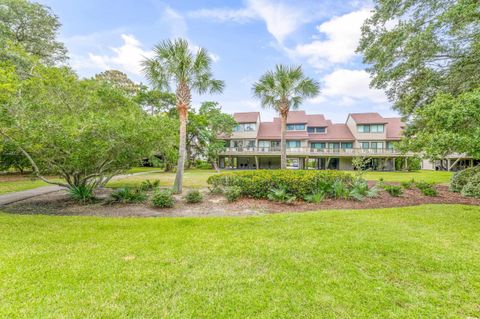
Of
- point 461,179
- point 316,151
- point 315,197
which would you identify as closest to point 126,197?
point 315,197

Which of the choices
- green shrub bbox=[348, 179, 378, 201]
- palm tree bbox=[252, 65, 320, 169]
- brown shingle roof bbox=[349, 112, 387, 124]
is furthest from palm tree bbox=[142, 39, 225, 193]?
brown shingle roof bbox=[349, 112, 387, 124]

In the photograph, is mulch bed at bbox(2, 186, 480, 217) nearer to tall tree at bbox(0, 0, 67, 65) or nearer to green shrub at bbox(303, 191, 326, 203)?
green shrub at bbox(303, 191, 326, 203)

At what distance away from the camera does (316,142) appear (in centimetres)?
3388

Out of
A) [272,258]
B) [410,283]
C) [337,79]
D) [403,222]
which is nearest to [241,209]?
[272,258]

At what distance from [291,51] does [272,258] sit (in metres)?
14.8

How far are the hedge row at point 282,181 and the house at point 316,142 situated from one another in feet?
72.3

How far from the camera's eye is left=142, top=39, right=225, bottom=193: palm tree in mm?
10719

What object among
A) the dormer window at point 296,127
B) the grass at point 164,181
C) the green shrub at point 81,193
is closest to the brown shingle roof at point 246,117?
the dormer window at point 296,127

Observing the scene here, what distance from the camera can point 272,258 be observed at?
3.94 m

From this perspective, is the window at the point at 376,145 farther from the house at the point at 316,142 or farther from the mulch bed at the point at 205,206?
the mulch bed at the point at 205,206

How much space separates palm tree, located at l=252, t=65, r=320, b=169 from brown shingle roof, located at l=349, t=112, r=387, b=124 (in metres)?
22.7

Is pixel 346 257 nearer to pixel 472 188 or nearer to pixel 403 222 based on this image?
pixel 403 222

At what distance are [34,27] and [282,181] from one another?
79.9 feet

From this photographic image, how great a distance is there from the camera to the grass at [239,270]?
104 inches
